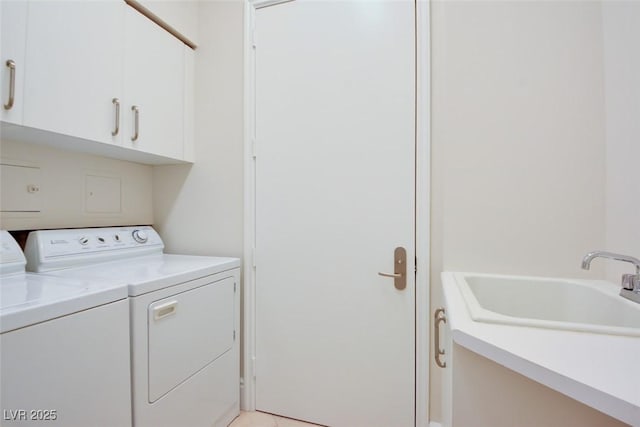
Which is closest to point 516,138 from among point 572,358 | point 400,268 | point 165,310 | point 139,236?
point 400,268

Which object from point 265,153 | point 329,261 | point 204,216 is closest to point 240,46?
point 265,153

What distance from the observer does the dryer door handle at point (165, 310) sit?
3.92 ft

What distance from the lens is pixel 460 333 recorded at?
72 centimetres

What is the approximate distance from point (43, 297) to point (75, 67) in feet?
3.24

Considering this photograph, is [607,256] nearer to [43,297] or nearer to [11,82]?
[43,297]

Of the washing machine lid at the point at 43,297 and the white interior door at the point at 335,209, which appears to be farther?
the white interior door at the point at 335,209

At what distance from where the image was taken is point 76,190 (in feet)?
5.29

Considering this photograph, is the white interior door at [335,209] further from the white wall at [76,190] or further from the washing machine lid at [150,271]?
the white wall at [76,190]

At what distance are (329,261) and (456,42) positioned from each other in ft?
4.32

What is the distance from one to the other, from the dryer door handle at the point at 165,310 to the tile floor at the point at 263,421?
35.0 inches

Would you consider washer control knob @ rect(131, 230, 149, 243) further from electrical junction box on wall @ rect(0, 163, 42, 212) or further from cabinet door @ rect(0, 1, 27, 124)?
cabinet door @ rect(0, 1, 27, 124)

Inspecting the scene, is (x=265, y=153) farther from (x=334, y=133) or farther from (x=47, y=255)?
(x=47, y=255)

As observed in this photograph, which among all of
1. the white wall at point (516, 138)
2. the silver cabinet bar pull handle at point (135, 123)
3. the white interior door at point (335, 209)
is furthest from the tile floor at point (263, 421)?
the silver cabinet bar pull handle at point (135, 123)

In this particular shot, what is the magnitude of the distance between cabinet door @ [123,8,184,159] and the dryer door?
2.85 feet
